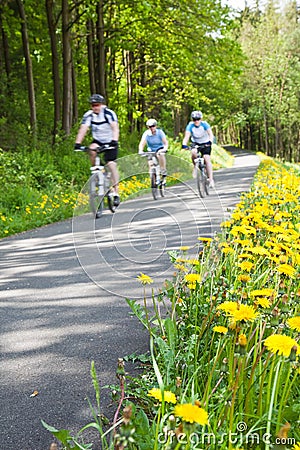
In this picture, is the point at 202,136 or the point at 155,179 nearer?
the point at 155,179

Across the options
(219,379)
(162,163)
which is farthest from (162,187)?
(219,379)

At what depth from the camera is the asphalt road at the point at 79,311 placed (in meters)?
2.61

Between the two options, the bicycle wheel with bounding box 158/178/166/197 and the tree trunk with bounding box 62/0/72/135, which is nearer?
the bicycle wheel with bounding box 158/178/166/197

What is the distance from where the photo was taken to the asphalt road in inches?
103

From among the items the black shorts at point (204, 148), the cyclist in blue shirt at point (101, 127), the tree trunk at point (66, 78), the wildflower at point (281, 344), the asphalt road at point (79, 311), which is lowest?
the asphalt road at point (79, 311)

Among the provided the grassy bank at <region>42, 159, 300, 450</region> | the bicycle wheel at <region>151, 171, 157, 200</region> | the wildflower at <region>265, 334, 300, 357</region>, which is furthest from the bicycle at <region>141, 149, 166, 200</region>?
the wildflower at <region>265, 334, 300, 357</region>

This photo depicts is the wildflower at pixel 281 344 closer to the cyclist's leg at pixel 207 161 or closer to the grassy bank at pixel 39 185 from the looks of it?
the grassy bank at pixel 39 185

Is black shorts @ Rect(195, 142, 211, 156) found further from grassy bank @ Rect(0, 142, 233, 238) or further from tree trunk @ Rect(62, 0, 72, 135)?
tree trunk @ Rect(62, 0, 72, 135)

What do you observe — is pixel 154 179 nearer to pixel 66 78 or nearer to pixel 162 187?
pixel 162 187

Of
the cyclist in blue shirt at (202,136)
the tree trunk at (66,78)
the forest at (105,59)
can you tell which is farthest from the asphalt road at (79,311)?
the tree trunk at (66,78)

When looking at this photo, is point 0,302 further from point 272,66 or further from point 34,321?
point 272,66

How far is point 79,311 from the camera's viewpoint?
421cm

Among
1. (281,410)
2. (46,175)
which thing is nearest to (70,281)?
(281,410)

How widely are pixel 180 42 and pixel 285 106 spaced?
2746 centimetres
